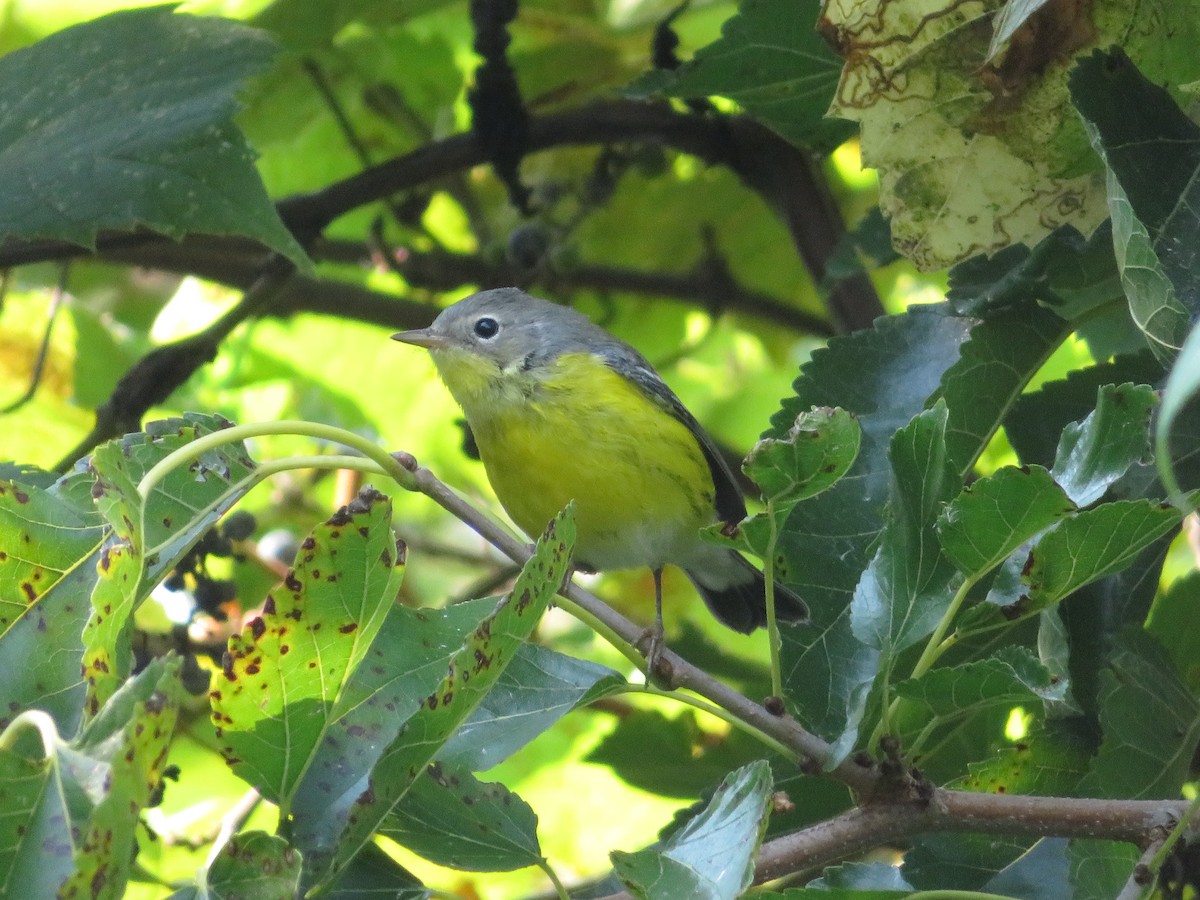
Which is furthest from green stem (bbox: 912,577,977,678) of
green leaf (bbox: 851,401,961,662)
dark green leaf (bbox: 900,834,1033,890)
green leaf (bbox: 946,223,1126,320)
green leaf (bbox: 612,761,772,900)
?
green leaf (bbox: 946,223,1126,320)

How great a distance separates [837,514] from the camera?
2178mm

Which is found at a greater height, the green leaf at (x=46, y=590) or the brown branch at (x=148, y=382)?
the green leaf at (x=46, y=590)

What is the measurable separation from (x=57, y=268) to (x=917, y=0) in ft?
10.2

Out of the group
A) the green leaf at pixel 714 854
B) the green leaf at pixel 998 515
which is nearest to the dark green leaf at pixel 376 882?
the green leaf at pixel 714 854

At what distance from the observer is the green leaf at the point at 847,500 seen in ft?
6.74

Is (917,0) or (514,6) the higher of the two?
(917,0)

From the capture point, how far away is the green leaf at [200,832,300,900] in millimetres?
1444

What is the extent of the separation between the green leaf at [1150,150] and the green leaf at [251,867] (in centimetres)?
128

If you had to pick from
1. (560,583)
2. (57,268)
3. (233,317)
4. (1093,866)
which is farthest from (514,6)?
(1093,866)

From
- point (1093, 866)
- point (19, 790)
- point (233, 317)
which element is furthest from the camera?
point (233, 317)

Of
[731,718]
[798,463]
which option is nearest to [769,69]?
[798,463]

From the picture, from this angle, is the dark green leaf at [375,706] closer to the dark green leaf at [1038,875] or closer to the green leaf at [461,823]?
the green leaf at [461,823]

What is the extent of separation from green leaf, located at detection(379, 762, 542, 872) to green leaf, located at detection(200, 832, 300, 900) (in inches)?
10.2

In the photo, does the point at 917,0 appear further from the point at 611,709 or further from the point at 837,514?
the point at 611,709
